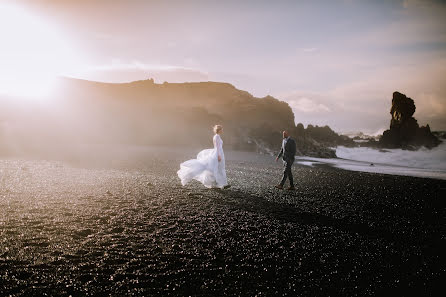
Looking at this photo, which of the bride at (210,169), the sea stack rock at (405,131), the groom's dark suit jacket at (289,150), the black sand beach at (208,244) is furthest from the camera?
the sea stack rock at (405,131)

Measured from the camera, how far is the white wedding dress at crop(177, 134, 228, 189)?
11.7 m

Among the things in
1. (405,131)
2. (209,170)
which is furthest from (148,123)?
(405,131)

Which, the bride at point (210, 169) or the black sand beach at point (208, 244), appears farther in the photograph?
the bride at point (210, 169)

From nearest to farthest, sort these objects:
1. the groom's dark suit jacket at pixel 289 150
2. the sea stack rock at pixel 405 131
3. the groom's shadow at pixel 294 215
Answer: the groom's shadow at pixel 294 215 < the groom's dark suit jacket at pixel 289 150 < the sea stack rock at pixel 405 131

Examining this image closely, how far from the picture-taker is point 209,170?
1177 cm

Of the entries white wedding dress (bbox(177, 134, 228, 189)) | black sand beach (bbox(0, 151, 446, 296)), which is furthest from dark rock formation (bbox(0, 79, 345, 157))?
black sand beach (bbox(0, 151, 446, 296))

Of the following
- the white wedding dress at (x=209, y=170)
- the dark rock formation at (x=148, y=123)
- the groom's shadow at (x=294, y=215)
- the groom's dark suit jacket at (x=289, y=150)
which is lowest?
the groom's shadow at (x=294, y=215)

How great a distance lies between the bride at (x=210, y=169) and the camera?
460 inches

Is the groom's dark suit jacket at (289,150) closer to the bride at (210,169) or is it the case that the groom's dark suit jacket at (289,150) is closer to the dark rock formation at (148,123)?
the bride at (210,169)

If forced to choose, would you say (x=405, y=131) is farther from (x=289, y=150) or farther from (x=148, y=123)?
(x=289, y=150)

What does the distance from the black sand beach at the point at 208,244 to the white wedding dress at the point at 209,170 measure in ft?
2.31

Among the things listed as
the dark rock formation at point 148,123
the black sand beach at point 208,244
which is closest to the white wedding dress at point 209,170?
the black sand beach at point 208,244

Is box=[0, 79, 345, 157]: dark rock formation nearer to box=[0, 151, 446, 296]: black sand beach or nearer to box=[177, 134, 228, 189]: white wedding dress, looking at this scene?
box=[177, 134, 228, 189]: white wedding dress

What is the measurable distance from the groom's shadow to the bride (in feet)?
3.05
